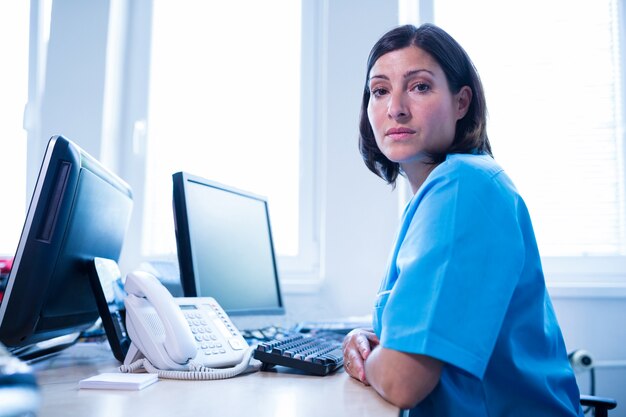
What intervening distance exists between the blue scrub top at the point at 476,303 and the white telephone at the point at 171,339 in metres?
0.34

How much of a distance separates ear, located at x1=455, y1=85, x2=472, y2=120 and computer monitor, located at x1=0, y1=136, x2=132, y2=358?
2.53 ft

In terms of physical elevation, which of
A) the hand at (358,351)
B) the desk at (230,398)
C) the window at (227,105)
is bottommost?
the desk at (230,398)

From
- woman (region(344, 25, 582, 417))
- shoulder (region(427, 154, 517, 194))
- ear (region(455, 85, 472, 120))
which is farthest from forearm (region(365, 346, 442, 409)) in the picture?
ear (region(455, 85, 472, 120))

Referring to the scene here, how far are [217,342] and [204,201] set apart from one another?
43cm

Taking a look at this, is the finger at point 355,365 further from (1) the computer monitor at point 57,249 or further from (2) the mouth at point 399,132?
(1) the computer monitor at point 57,249

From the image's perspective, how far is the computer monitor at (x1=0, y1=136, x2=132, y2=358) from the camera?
33.9 inches

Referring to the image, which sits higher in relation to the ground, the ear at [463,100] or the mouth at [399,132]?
the ear at [463,100]

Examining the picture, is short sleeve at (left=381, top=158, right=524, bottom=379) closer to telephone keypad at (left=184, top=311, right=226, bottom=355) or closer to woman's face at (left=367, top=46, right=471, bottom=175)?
woman's face at (left=367, top=46, right=471, bottom=175)

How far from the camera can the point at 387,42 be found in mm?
1117

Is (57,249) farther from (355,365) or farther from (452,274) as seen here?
(452,274)

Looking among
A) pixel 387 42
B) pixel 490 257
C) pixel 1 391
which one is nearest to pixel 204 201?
pixel 387 42

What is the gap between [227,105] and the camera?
7.79 feet

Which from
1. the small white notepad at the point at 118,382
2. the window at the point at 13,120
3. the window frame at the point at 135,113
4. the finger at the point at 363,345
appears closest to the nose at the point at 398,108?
the finger at the point at 363,345

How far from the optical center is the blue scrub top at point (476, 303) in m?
0.72
